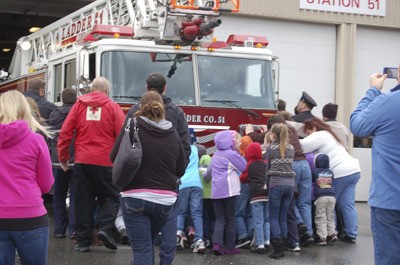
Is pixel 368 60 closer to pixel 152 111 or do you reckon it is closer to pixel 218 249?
pixel 218 249

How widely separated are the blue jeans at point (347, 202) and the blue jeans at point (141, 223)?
15.7 feet

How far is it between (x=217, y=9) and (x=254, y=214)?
9.64ft

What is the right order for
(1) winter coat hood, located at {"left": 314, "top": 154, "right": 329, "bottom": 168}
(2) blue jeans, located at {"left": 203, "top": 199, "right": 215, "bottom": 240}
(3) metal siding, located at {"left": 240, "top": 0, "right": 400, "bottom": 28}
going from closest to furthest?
Answer: (2) blue jeans, located at {"left": 203, "top": 199, "right": 215, "bottom": 240} → (1) winter coat hood, located at {"left": 314, "top": 154, "right": 329, "bottom": 168} → (3) metal siding, located at {"left": 240, "top": 0, "right": 400, "bottom": 28}

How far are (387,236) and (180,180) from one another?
4.13 m

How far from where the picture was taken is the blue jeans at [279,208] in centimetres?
891

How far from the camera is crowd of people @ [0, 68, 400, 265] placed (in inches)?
192

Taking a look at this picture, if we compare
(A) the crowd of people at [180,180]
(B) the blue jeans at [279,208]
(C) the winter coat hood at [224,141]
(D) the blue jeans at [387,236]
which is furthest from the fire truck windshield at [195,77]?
(D) the blue jeans at [387,236]

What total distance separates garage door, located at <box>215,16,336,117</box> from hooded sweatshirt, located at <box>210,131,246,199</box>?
26.1 ft

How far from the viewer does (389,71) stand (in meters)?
5.12

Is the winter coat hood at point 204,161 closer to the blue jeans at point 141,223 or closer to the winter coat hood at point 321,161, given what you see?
the winter coat hood at point 321,161

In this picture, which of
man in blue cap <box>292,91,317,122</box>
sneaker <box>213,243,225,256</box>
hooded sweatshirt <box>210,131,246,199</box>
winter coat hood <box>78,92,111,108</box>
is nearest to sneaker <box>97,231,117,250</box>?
sneaker <box>213,243,225,256</box>

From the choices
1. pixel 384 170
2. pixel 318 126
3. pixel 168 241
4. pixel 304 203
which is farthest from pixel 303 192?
pixel 384 170

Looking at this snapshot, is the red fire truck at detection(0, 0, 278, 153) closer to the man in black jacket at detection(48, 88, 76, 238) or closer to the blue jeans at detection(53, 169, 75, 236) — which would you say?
the man in black jacket at detection(48, 88, 76, 238)

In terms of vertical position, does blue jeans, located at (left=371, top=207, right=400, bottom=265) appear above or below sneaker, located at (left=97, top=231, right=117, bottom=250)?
above
